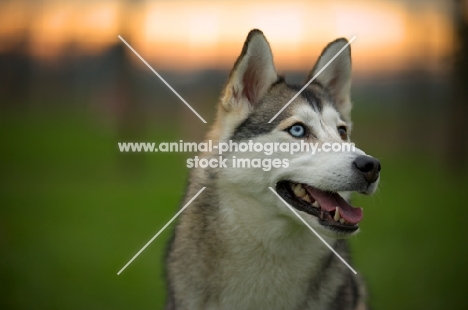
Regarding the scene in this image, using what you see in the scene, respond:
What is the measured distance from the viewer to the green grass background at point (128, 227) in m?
5.44

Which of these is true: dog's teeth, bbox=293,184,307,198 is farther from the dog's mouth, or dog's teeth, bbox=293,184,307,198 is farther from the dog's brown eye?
the dog's brown eye

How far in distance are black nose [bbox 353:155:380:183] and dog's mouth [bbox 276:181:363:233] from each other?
0.86 feet

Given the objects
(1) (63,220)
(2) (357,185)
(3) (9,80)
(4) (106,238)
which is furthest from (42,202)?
(2) (357,185)

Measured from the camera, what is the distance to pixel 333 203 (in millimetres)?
3236

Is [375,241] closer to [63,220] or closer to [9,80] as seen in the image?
[63,220]

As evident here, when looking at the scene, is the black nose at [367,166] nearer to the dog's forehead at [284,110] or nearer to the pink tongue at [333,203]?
the pink tongue at [333,203]

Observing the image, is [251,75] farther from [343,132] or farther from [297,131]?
[343,132]

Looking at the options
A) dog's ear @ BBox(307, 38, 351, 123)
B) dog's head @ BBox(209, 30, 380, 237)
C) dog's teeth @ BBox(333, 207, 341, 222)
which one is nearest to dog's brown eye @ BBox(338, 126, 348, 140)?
dog's head @ BBox(209, 30, 380, 237)

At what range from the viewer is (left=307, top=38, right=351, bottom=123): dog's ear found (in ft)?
12.3

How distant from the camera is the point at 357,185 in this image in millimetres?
3066

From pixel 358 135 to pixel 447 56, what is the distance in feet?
6.22

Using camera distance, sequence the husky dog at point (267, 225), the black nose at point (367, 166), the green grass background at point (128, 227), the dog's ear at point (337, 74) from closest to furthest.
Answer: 1. the black nose at point (367, 166)
2. the husky dog at point (267, 225)
3. the dog's ear at point (337, 74)
4. the green grass background at point (128, 227)

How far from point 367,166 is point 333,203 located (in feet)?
1.10

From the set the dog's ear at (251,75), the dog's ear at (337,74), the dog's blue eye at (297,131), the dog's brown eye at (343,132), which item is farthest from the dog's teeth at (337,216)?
the dog's ear at (337,74)
